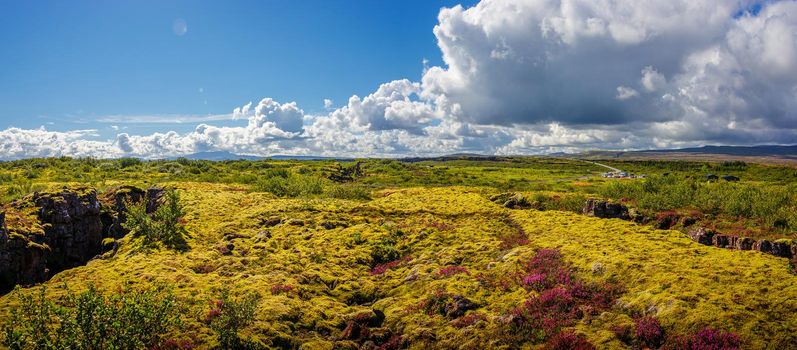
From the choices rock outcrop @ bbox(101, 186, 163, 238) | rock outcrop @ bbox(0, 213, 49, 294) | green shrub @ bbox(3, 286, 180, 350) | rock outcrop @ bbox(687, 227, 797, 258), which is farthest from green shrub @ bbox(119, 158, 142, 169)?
rock outcrop @ bbox(687, 227, 797, 258)

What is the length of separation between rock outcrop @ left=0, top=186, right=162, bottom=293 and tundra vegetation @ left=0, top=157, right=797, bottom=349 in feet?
1.85

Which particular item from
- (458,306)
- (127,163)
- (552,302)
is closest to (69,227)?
(458,306)

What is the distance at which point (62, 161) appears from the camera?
132 m

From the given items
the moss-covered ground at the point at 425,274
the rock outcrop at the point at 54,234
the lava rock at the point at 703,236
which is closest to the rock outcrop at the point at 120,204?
the rock outcrop at the point at 54,234

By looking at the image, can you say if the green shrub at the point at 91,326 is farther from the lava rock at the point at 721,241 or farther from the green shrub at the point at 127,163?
the green shrub at the point at 127,163

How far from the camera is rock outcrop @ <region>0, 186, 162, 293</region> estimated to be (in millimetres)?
37312

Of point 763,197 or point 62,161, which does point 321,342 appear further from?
point 62,161

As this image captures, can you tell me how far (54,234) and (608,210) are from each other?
221 feet

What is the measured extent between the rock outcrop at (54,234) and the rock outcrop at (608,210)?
2401 inches

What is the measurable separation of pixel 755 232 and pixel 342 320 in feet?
137

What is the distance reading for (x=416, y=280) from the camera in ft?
116

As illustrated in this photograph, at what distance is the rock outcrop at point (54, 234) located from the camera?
1469 inches

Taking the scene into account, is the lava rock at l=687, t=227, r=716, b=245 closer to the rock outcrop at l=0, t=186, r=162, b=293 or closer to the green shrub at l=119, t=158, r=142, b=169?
the rock outcrop at l=0, t=186, r=162, b=293

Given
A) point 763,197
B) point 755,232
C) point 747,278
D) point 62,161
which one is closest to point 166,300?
point 747,278
